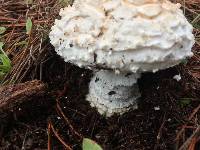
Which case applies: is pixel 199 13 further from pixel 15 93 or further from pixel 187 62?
pixel 15 93

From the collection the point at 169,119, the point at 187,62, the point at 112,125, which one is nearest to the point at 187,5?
the point at 187,62

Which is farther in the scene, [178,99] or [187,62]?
[187,62]

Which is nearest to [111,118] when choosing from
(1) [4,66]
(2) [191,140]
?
(2) [191,140]

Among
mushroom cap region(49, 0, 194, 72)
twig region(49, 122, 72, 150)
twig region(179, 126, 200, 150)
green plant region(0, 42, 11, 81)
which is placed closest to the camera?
mushroom cap region(49, 0, 194, 72)

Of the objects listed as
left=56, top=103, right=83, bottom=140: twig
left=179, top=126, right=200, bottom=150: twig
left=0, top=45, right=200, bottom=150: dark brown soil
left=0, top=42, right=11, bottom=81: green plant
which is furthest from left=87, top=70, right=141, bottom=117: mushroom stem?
left=0, top=42, right=11, bottom=81: green plant

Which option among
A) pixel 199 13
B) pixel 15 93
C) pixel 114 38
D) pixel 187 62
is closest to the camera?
pixel 114 38

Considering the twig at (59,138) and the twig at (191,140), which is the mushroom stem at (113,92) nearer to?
the twig at (59,138)

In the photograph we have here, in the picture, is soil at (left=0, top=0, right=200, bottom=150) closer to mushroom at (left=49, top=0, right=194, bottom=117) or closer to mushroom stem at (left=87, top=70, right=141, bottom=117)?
mushroom stem at (left=87, top=70, right=141, bottom=117)

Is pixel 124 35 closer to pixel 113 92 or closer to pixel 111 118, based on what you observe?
pixel 113 92

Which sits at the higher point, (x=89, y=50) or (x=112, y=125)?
(x=89, y=50)
